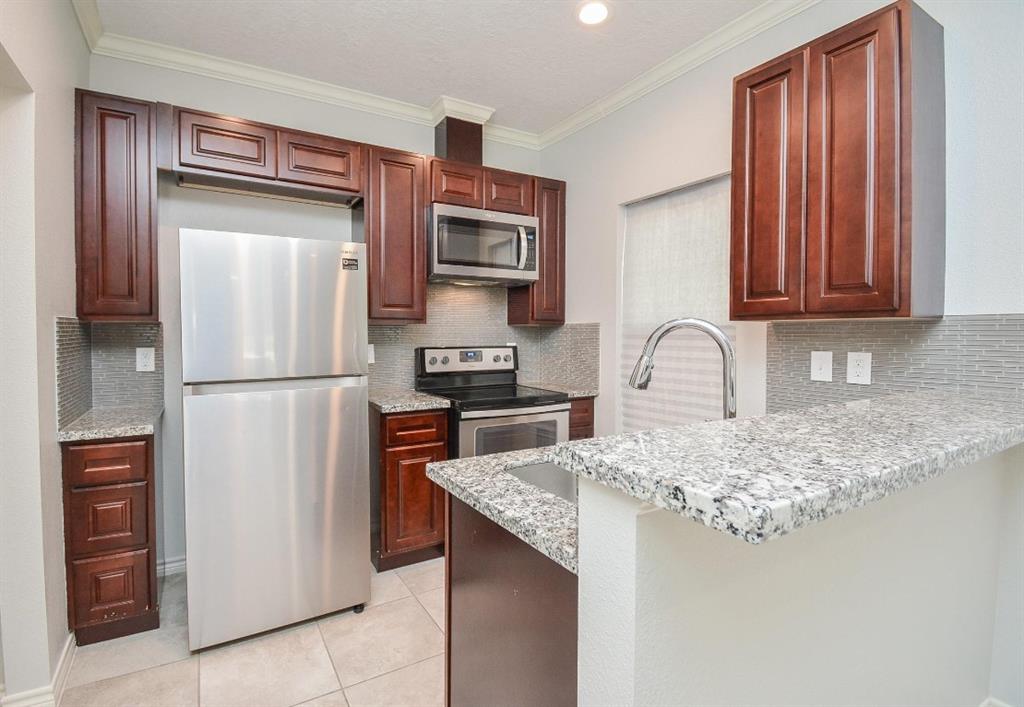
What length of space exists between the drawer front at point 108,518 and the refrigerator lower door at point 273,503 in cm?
29

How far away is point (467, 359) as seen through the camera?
3.44 metres

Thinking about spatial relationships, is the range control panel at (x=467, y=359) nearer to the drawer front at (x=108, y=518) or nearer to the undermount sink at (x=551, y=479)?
the drawer front at (x=108, y=518)

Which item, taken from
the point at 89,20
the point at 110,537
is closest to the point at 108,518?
the point at 110,537

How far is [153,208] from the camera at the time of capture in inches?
91.2

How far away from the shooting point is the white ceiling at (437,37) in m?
2.21

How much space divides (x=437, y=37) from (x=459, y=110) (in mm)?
716

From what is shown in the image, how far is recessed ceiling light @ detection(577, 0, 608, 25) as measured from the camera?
2168 millimetres

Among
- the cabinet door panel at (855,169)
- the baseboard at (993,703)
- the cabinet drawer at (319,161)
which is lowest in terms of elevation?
the baseboard at (993,703)

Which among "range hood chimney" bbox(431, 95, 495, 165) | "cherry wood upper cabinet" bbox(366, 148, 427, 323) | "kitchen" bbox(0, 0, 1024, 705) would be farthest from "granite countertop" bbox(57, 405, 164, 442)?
"range hood chimney" bbox(431, 95, 495, 165)

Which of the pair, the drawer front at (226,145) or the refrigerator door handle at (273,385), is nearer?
the refrigerator door handle at (273,385)

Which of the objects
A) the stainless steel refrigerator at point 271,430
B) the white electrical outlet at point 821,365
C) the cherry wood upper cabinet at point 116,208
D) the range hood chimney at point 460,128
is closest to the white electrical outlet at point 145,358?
the cherry wood upper cabinet at point 116,208

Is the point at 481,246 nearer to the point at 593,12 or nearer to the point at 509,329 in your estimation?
the point at 509,329

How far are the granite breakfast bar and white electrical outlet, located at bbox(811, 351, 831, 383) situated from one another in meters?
0.63

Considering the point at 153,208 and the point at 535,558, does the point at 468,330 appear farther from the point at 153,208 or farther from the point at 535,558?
the point at 535,558
